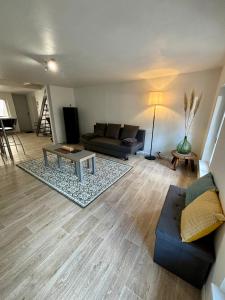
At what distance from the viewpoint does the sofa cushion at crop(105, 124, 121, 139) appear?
4.43 meters

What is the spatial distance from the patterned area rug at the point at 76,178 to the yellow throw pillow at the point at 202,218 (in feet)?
4.83

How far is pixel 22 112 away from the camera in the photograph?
794 cm

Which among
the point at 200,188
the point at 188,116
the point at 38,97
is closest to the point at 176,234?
the point at 200,188

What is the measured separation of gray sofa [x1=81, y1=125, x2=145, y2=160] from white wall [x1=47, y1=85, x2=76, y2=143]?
63.4 inches

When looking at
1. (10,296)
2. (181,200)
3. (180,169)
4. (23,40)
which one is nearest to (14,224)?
(10,296)

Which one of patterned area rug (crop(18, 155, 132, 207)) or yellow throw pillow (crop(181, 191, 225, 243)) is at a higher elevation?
yellow throw pillow (crop(181, 191, 225, 243))

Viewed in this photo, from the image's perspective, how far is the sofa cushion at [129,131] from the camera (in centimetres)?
414

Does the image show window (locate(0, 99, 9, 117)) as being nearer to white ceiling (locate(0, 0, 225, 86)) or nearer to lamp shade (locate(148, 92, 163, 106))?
white ceiling (locate(0, 0, 225, 86))

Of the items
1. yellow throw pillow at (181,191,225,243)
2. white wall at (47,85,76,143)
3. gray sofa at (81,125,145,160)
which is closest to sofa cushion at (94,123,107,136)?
gray sofa at (81,125,145,160)

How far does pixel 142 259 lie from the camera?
139 cm

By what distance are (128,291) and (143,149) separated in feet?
11.8

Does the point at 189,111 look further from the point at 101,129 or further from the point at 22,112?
the point at 22,112

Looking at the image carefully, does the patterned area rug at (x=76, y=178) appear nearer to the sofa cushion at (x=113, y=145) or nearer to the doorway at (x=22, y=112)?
the sofa cushion at (x=113, y=145)

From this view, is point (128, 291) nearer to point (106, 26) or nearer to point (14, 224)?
point (14, 224)
